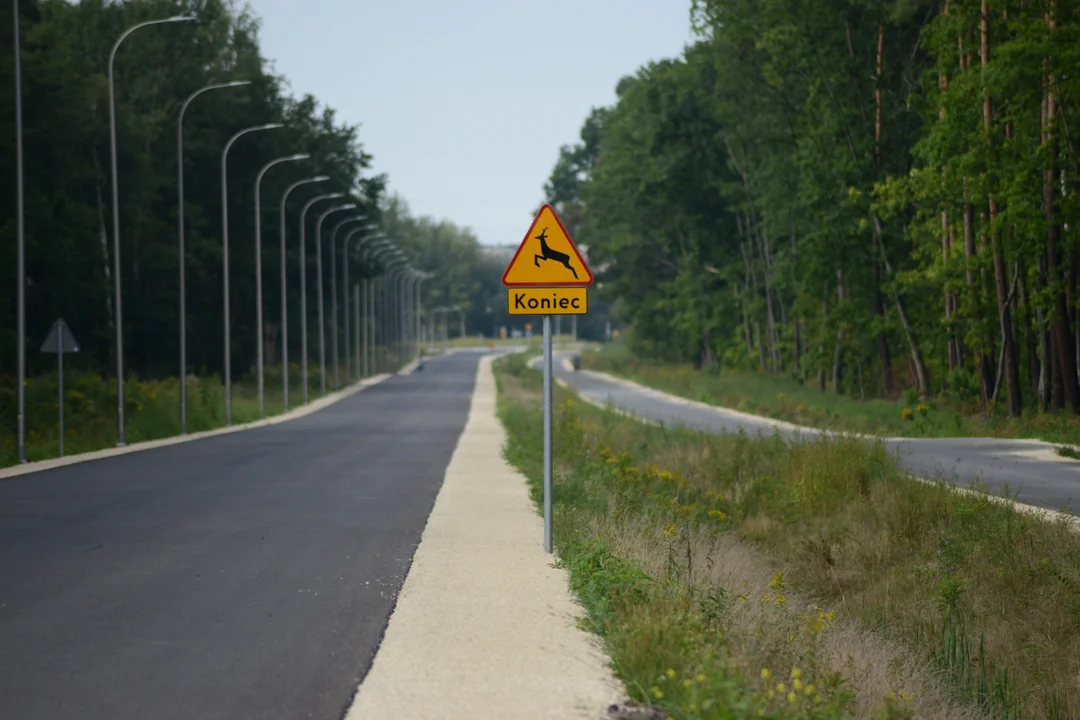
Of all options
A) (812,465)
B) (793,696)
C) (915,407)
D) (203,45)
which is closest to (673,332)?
(203,45)

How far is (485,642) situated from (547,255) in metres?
4.60

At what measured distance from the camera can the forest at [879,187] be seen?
1321 inches

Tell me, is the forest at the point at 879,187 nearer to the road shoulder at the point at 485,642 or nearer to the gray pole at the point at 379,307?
the road shoulder at the point at 485,642

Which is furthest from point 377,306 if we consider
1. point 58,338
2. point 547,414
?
point 547,414

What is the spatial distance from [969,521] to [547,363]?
6737 mm

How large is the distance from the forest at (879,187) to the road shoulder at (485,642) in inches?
830

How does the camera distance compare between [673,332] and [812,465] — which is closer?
[812,465]

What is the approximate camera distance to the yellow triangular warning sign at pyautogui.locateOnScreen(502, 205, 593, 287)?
43.1 feet

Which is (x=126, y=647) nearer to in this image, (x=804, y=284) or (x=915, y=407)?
(x=915, y=407)

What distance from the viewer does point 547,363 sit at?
43.4ft

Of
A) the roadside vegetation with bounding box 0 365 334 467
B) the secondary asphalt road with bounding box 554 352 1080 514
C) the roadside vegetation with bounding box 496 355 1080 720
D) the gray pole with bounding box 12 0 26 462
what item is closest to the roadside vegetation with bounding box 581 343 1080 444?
the secondary asphalt road with bounding box 554 352 1080 514

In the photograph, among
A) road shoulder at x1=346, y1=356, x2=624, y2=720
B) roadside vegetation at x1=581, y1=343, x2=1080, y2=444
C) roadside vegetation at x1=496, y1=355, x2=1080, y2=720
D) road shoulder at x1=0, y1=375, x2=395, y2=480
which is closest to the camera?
road shoulder at x1=346, y1=356, x2=624, y2=720

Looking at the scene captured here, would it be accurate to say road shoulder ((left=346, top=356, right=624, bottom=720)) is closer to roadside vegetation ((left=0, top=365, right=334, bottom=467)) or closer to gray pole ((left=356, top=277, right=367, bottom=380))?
roadside vegetation ((left=0, top=365, right=334, bottom=467))

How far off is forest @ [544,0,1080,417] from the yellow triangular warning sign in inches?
837
